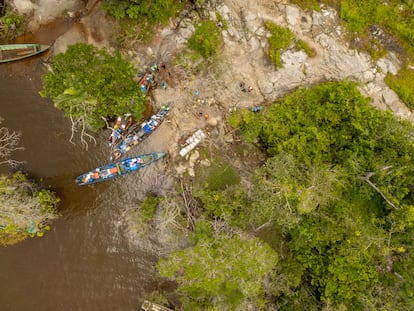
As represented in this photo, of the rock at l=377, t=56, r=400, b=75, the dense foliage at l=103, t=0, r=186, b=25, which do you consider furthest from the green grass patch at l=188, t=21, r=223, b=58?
the rock at l=377, t=56, r=400, b=75

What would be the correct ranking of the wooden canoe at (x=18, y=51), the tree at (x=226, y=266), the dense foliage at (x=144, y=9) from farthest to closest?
the wooden canoe at (x=18, y=51), the dense foliage at (x=144, y=9), the tree at (x=226, y=266)

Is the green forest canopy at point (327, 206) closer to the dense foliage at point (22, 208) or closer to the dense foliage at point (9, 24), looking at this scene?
the dense foliage at point (22, 208)

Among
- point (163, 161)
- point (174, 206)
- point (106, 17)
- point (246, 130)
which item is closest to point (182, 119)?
point (163, 161)

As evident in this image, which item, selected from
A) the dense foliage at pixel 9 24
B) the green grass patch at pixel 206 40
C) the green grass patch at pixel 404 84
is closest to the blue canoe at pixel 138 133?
the green grass patch at pixel 206 40

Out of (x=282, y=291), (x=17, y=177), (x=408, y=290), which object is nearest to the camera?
(x=408, y=290)

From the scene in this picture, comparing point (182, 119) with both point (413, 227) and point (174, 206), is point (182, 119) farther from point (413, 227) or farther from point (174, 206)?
point (413, 227)

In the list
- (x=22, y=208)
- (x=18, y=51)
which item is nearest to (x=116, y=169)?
(x=22, y=208)
